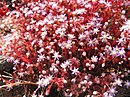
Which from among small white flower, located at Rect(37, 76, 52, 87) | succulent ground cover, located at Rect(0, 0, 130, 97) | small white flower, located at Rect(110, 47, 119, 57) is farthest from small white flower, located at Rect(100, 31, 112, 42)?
small white flower, located at Rect(37, 76, 52, 87)

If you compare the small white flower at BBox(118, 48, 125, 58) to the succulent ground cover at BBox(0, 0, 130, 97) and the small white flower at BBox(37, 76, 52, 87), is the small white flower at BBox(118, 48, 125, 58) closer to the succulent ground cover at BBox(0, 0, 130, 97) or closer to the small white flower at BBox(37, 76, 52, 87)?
the succulent ground cover at BBox(0, 0, 130, 97)

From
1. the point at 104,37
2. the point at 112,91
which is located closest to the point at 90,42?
the point at 104,37

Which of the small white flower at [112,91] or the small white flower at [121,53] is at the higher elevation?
the small white flower at [121,53]

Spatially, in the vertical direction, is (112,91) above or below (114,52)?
below

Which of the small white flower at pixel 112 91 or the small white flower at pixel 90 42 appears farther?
the small white flower at pixel 90 42

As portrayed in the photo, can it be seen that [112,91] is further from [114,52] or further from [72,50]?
[72,50]

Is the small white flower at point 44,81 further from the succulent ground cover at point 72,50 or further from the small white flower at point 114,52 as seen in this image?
the small white flower at point 114,52

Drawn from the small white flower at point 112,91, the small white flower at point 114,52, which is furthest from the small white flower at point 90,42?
the small white flower at point 112,91

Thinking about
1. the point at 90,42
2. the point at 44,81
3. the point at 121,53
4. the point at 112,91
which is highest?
the point at 90,42

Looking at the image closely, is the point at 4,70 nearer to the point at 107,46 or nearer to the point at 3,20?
the point at 3,20
